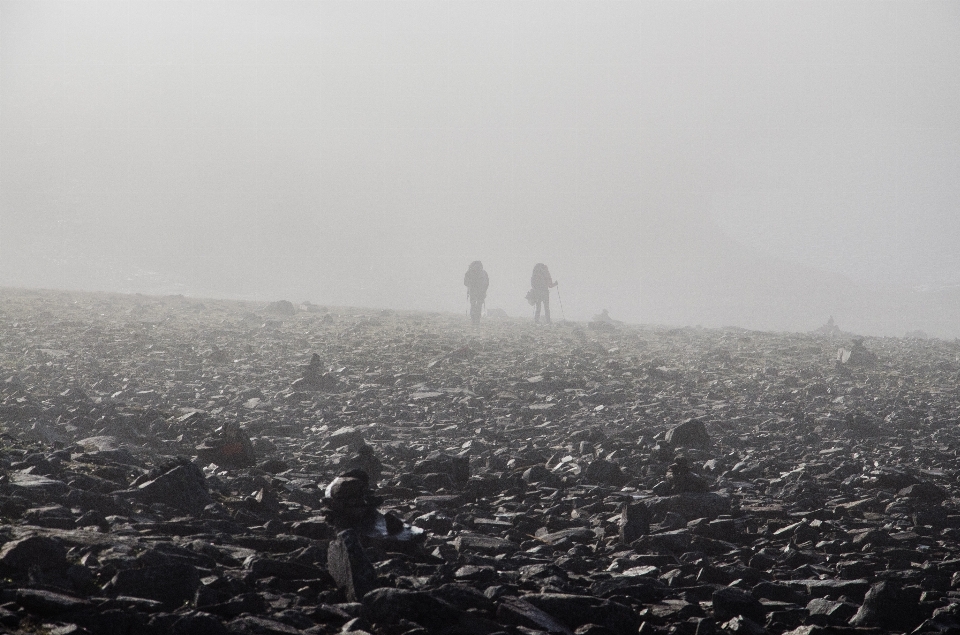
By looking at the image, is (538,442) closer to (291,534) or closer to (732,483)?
(732,483)

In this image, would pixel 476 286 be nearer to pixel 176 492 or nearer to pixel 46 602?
pixel 176 492

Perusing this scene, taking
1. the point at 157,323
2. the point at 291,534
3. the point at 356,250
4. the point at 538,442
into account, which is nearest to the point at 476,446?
the point at 538,442

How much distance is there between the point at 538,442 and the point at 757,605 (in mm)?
5064

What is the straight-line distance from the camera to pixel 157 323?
20.0 metres

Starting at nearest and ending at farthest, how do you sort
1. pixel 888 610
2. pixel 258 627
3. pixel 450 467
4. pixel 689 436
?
pixel 258 627 < pixel 888 610 < pixel 450 467 < pixel 689 436

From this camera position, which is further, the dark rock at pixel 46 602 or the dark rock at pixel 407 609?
the dark rock at pixel 407 609

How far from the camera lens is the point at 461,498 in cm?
684

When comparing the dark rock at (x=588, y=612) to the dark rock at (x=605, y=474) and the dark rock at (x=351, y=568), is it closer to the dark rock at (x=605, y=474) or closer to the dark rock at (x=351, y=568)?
the dark rock at (x=351, y=568)

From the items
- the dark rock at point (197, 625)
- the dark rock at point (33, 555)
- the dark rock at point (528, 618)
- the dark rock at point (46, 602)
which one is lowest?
the dark rock at point (528, 618)

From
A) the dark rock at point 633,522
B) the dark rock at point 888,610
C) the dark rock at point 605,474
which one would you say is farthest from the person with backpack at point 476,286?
the dark rock at point 888,610

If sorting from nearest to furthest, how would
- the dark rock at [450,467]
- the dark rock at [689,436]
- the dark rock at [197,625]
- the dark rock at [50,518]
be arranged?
the dark rock at [197,625], the dark rock at [50,518], the dark rock at [450,467], the dark rock at [689,436]

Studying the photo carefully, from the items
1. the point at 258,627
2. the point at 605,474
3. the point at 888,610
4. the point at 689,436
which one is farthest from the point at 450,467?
the point at 888,610

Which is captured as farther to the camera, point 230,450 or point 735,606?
point 230,450

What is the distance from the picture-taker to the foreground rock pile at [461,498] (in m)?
4.13
